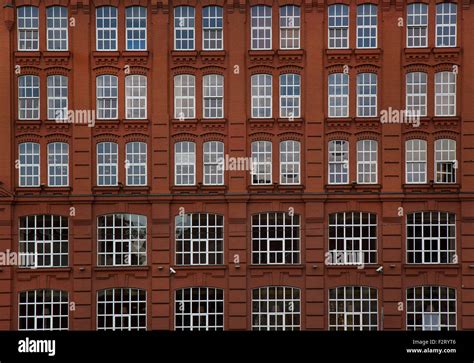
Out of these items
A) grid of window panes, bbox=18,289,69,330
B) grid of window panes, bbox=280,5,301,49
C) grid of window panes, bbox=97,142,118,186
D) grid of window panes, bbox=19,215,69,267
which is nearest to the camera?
grid of window panes, bbox=18,289,69,330

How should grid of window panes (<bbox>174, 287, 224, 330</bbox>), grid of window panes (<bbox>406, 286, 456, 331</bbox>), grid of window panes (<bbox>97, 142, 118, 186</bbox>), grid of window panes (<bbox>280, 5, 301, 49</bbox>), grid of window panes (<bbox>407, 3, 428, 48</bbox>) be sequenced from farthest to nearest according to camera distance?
grid of window panes (<bbox>97, 142, 118, 186</bbox>) → grid of window panes (<bbox>280, 5, 301, 49</bbox>) → grid of window panes (<bbox>407, 3, 428, 48</bbox>) → grid of window panes (<bbox>174, 287, 224, 330</bbox>) → grid of window panes (<bbox>406, 286, 456, 331</bbox>)

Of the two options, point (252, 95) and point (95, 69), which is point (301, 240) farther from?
point (95, 69)

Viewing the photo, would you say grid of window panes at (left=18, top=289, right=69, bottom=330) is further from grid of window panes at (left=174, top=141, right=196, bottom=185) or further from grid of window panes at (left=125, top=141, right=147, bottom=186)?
grid of window panes at (left=174, top=141, right=196, bottom=185)

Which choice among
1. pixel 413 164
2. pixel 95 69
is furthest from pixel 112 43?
pixel 413 164

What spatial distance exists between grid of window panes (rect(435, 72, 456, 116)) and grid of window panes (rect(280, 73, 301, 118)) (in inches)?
269

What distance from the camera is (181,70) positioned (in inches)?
1654

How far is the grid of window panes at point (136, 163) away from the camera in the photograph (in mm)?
42062

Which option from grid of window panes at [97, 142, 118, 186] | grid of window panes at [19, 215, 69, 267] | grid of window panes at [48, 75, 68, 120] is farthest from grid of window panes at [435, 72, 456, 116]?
grid of window panes at [19, 215, 69, 267]

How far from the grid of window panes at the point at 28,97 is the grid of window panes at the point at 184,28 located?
23.7 feet

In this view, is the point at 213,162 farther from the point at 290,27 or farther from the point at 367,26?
the point at 367,26

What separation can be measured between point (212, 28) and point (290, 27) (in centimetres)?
385

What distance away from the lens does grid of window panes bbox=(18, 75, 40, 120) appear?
42062 millimetres

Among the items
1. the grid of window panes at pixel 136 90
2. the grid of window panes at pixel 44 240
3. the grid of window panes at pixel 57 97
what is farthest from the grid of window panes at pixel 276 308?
the grid of window panes at pixel 57 97

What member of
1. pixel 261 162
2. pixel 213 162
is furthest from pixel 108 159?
pixel 261 162
